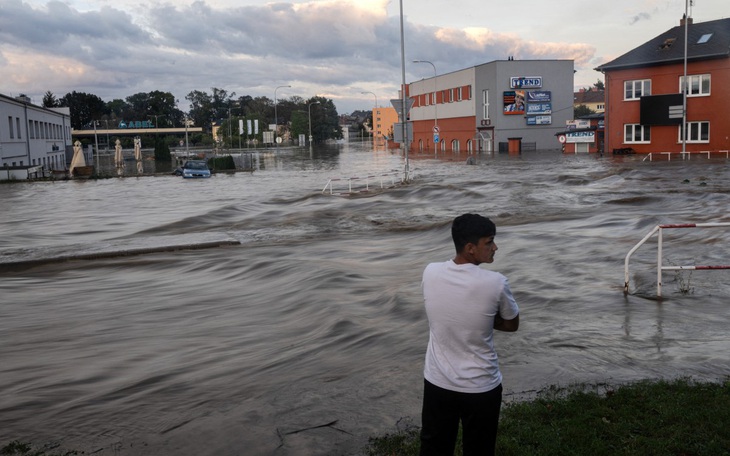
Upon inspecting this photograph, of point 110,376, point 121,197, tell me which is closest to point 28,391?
point 110,376

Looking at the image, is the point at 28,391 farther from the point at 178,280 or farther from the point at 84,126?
the point at 84,126

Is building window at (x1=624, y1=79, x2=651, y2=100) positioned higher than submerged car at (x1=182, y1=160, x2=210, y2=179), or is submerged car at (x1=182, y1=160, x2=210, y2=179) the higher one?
building window at (x1=624, y1=79, x2=651, y2=100)

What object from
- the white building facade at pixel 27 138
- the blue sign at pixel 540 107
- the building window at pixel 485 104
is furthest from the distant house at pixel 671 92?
the white building facade at pixel 27 138

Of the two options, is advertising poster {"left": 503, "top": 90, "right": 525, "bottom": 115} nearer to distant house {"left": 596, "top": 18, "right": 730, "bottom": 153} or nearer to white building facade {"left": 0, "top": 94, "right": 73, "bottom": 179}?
distant house {"left": 596, "top": 18, "right": 730, "bottom": 153}

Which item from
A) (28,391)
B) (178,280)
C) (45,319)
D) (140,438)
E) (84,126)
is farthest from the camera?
(84,126)

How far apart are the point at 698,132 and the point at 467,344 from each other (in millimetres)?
58926

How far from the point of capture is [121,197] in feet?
121

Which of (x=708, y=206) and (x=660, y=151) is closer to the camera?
(x=708, y=206)

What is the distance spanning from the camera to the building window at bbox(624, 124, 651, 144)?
197 feet

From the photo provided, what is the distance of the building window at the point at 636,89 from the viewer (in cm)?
5962

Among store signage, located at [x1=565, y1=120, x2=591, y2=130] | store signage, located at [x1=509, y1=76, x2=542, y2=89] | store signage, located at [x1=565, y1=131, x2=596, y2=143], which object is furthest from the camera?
store signage, located at [x1=509, y1=76, x2=542, y2=89]

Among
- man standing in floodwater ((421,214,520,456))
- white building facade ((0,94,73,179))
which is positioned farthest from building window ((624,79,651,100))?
man standing in floodwater ((421,214,520,456))

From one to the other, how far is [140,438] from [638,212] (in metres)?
19.6

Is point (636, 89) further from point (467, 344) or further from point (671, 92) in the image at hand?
point (467, 344)
